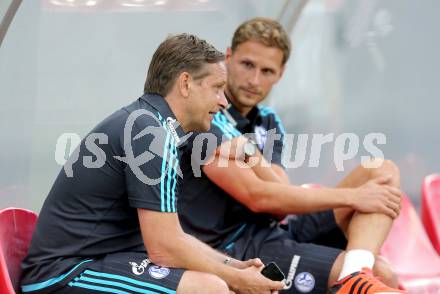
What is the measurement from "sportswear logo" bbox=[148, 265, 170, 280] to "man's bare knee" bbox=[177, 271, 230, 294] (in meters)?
0.06

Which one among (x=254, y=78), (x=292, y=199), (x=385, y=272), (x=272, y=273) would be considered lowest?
(x=385, y=272)

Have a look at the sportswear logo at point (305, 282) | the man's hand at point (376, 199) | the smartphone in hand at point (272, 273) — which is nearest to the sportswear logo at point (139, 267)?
the smartphone in hand at point (272, 273)

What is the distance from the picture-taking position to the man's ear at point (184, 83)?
3148 mm

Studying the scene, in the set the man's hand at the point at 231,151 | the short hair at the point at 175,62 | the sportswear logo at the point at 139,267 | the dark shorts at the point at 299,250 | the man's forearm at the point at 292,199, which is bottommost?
the dark shorts at the point at 299,250

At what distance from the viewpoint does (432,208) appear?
477cm

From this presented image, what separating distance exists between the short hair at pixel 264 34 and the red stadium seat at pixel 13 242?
4.25ft

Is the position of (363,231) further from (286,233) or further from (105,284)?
(105,284)

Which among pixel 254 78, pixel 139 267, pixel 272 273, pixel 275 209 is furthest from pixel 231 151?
pixel 139 267

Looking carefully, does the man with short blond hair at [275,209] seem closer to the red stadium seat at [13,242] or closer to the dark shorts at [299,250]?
the dark shorts at [299,250]

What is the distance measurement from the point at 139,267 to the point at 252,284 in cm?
37

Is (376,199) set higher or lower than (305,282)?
higher

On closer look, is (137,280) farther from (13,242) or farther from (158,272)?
(13,242)

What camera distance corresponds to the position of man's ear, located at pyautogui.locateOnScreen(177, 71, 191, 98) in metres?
3.15

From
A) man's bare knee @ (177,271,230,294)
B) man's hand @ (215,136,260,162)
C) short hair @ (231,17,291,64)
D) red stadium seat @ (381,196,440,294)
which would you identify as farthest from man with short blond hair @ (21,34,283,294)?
red stadium seat @ (381,196,440,294)
